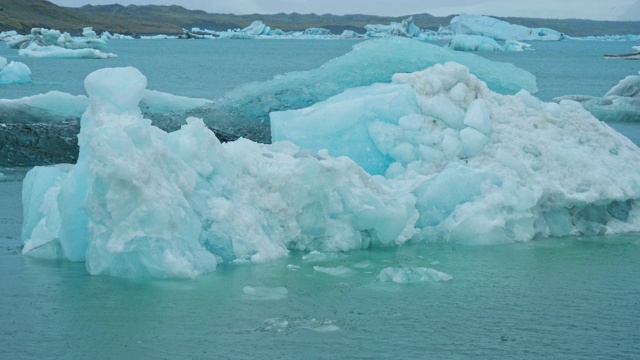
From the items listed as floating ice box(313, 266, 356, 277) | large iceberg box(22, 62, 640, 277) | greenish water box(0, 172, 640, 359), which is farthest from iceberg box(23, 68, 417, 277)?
floating ice box(313, 266, 356, 277)

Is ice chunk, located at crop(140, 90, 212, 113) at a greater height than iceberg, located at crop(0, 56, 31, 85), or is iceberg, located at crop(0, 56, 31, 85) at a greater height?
ice chunk, located at crop(140, 90, 212, 113)

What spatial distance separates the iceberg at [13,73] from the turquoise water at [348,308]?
870 inches

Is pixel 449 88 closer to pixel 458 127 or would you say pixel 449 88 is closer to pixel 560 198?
pixel 458 127

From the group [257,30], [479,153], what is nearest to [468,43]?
[479,153]

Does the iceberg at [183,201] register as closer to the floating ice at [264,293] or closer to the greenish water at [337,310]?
the greenish water at [337,310]

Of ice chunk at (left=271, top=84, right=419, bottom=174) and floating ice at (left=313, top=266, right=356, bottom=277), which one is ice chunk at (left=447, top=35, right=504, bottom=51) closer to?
ice chunk at (left=271, top=84, right=419, bottom=174)

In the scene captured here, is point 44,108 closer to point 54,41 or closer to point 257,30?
point 54,41

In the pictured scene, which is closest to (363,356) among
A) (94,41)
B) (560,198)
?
(560,198)

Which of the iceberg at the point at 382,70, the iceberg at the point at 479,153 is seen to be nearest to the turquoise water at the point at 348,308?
the iceberg at the point at 479,153

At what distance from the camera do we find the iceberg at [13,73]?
2928 centimetres

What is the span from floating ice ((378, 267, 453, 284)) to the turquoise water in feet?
0.33

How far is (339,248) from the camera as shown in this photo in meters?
7.99

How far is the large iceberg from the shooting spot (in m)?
6.99

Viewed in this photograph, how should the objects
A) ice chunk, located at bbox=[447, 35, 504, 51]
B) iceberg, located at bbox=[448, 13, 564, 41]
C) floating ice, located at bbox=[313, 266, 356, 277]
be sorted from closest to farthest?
floating ice, located at bbox=[313, 266, 356, 277] < ice chunk, located at bbox=[447, 35, 504, 51] < iceberg, located at bbox=[448, 13, 564, 41]
